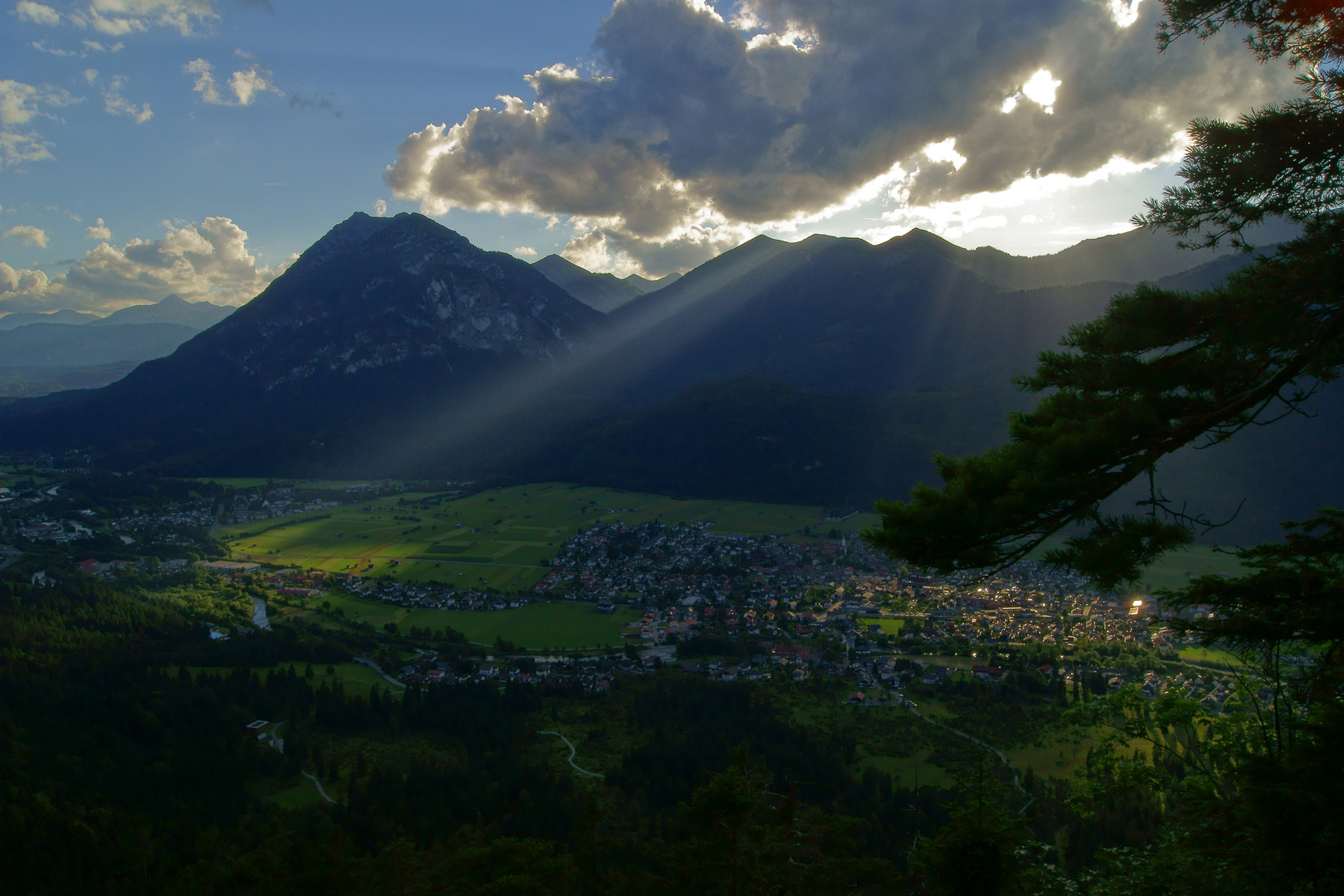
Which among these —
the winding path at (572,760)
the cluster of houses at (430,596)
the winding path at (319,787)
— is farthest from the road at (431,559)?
the winding path at (319,787)

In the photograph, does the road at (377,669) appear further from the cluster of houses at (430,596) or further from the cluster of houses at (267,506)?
the cluster of houses at (267,506)

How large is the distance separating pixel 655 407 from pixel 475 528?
63.9m

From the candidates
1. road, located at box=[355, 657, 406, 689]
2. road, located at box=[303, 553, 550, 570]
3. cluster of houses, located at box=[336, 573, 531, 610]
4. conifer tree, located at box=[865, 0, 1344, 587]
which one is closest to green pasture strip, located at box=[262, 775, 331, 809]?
road, located at box=[355, 657, 406, 689]

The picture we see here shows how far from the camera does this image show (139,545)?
7731 cm

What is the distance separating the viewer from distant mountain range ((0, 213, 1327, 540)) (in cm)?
10519

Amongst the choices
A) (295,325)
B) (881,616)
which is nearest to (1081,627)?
(881,616)

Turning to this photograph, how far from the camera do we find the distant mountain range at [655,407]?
10519cm

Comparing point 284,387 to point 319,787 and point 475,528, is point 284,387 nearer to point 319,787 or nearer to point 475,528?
point 475,528

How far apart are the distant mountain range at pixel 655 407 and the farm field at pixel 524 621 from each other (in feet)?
175

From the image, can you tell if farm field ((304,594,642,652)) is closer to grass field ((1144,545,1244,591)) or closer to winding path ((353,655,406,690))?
winding path ((353,655,406,690))

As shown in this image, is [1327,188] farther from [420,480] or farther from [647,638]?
[420,480]

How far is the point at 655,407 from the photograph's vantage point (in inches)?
5527

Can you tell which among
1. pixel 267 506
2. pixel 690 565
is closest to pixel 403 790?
pixel 690 565

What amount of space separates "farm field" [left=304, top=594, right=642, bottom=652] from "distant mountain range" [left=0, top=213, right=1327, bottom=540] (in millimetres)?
53406
